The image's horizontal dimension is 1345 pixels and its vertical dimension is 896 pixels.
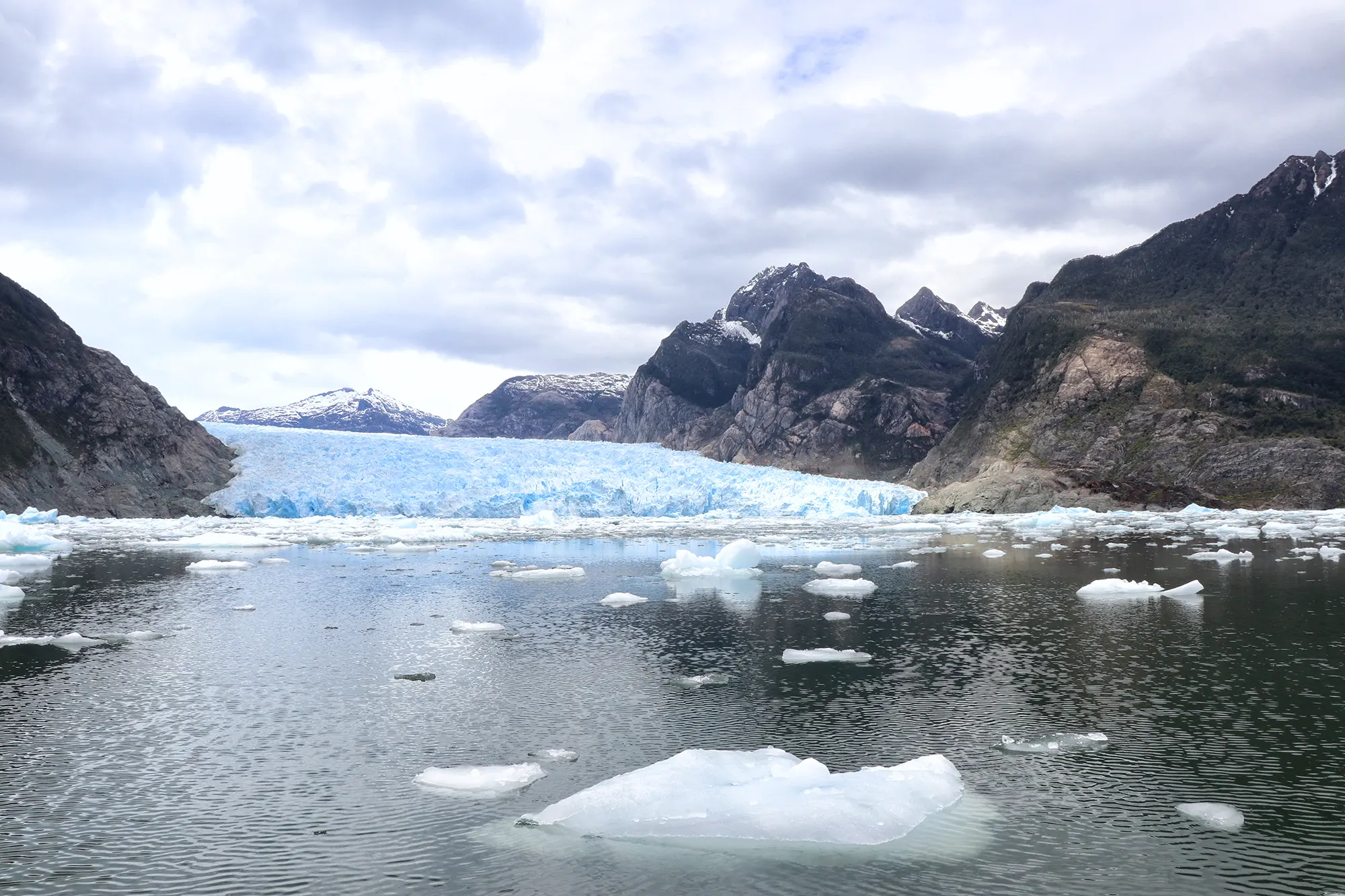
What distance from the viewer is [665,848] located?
870cm

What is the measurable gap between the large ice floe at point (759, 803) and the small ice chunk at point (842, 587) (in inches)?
631

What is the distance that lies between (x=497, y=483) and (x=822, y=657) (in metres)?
54.3

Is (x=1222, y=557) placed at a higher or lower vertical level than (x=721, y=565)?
lower

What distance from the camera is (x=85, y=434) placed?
230 ft

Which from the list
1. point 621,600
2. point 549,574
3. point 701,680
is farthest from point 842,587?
point 701,680

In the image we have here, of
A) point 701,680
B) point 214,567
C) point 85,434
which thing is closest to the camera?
point 701,680

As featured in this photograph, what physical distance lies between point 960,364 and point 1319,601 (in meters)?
170

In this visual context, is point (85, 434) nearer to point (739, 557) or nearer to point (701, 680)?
point (739, 557)

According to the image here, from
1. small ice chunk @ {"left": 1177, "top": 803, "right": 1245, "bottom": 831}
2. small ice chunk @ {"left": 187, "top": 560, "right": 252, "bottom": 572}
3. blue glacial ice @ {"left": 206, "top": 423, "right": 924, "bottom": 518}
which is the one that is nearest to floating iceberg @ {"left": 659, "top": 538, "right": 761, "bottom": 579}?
A: small ice chunk @ {"left": 187, "top": 560, "right": 252, "bottom": 572}

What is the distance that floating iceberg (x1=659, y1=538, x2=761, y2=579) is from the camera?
101 feet

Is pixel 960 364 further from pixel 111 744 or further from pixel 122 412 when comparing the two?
pixel 111 744

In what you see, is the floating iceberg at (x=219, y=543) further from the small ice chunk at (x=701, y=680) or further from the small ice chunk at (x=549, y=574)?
the small ice chunk at (x=701, y=680)

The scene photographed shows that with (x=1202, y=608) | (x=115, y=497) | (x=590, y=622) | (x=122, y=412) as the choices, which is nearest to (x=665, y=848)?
(x=590, y=622)

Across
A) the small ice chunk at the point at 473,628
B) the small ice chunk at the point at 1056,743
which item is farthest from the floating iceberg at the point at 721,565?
the small ice chunk at the point at 1056,743
